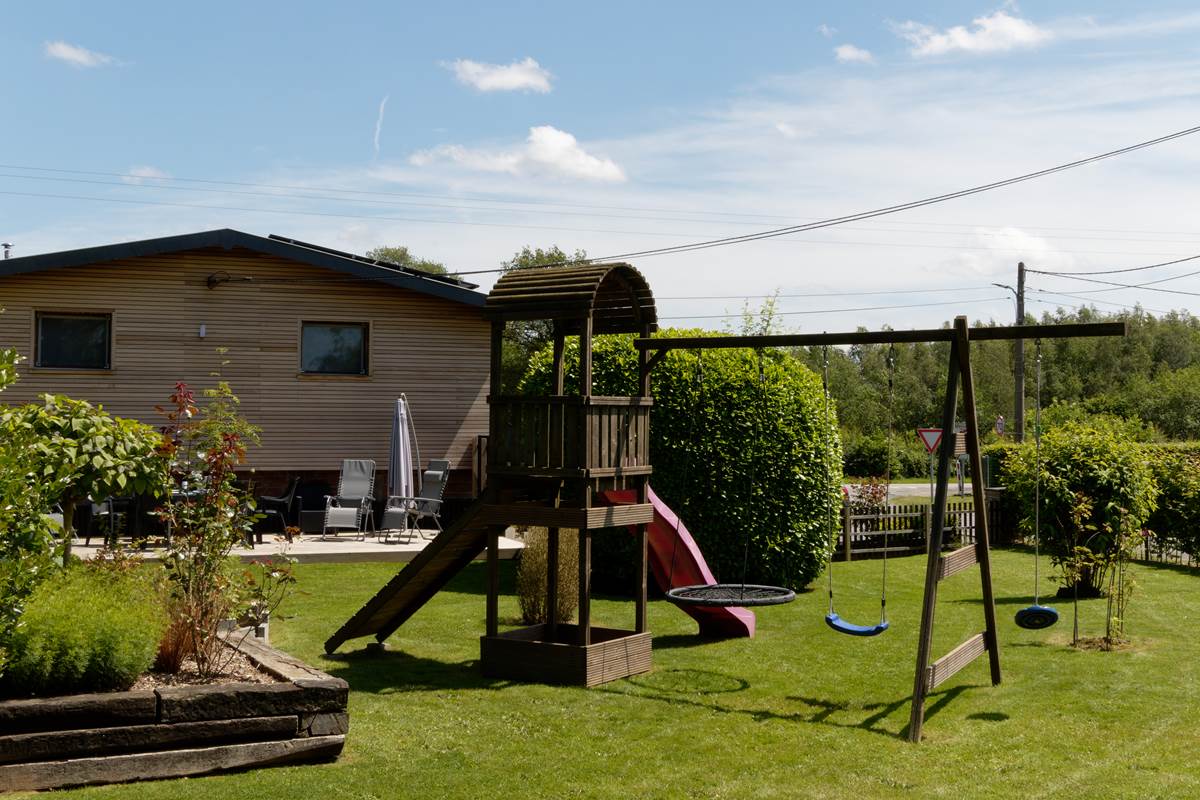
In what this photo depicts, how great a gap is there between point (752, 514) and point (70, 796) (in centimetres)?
872

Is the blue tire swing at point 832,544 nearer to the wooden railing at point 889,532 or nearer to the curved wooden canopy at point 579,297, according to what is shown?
the curved wooden canopy at point 579,297

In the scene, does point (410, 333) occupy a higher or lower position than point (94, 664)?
higher

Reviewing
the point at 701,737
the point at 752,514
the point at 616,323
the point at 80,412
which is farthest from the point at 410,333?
the point at 701,737

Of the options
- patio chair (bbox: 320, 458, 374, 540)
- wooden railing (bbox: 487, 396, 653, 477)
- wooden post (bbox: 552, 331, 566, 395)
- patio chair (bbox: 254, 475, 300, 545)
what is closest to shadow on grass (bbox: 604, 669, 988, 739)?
wooden railing (bbox: 487, 396, 653, 477)

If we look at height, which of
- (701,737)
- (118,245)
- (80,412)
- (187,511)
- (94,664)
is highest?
(118,245)

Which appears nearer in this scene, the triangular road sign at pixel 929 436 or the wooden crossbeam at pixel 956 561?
the wooden crossbeam at pixel 956 561

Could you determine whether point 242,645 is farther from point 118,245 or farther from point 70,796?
point 118,245

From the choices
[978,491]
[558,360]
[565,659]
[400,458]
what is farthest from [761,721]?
[400,458]

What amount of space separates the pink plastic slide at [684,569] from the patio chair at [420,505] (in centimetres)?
641

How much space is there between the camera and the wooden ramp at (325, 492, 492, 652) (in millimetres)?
9812

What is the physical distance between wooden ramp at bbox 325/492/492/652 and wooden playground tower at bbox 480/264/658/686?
7.4 inches

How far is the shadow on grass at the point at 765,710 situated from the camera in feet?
26.5

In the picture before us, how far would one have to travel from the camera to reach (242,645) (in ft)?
26.5

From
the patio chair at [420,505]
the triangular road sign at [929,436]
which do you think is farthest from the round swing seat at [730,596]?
the triangular road sign at [929,436]
